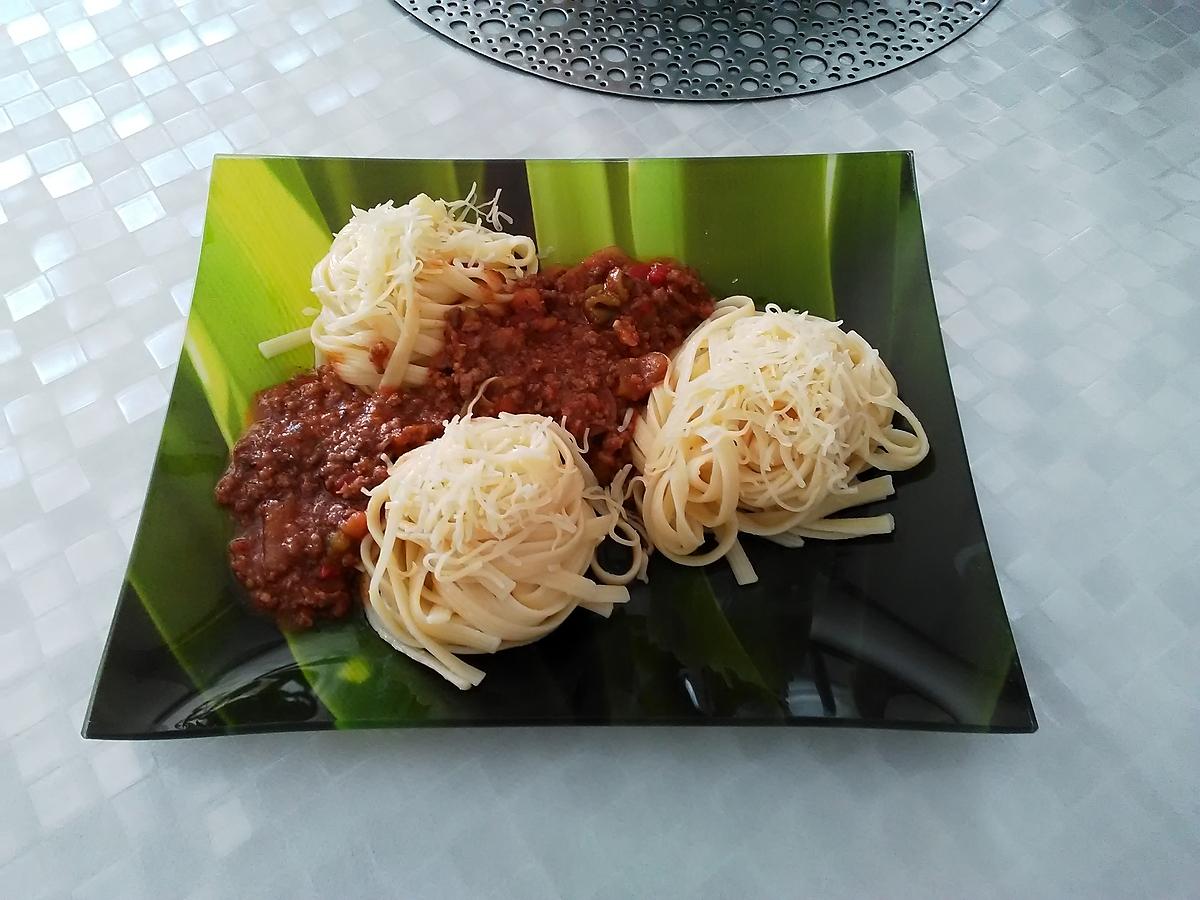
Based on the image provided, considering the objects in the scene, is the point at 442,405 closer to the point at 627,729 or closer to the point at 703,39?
the point at 627,729

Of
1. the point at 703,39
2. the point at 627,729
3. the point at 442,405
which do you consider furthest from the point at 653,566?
the point at 703,39

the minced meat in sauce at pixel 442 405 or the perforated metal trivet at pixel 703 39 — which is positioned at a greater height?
the perforated metal trivet at pixel 703 39

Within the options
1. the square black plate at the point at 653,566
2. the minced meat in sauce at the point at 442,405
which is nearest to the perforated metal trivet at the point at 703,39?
the square black plate at the point at 653,566

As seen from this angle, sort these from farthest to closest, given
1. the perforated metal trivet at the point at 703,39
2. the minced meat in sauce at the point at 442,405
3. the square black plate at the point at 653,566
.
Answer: the perforated metal trivet at the point at 703,39
the minced meat in sauce at the point at 442,405
the square black plate at the point at 653,566

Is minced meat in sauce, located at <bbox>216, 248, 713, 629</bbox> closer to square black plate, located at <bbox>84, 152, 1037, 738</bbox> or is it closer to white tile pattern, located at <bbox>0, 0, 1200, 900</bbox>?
square black plate, located at <bbox>84, 152, 1037, 738</bbox>

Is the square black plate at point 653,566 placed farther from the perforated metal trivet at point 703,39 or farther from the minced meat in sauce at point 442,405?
the perforated metal trivet at point 703,39

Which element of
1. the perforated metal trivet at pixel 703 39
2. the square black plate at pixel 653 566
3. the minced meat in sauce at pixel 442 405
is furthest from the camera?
the perforated metal trivet at pixel 703 39

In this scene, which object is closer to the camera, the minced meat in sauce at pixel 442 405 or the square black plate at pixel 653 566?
the square black plate at pixel 653 566
